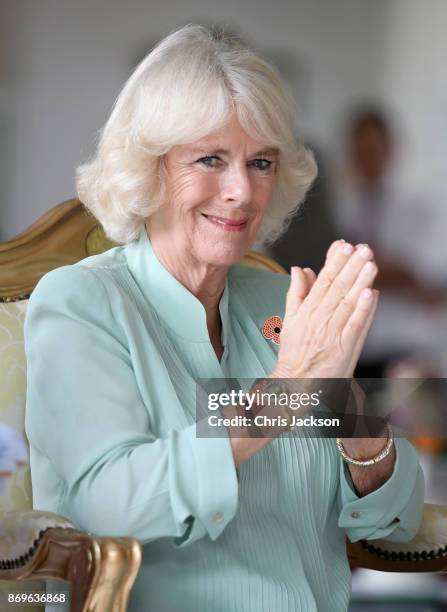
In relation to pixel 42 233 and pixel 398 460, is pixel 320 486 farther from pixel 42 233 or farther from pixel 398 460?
pixel 42 233

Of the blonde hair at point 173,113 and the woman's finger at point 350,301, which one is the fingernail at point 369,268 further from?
the blonde hair at point 173,113

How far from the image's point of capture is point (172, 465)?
97 centimetres

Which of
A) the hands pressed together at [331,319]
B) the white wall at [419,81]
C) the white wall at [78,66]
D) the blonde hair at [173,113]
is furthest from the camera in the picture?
the white wall at [419,81]

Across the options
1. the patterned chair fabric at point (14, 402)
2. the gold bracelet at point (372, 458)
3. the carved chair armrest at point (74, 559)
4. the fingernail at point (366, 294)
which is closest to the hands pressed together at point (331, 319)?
the fingernail at point (366, 294)

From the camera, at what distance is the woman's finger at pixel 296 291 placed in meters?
1.08

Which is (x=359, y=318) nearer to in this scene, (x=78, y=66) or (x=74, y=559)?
(x=74, y=559)

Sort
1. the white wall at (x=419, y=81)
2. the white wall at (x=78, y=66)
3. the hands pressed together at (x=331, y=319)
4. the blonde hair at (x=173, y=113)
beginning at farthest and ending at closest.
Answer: the white wall at (x=419, y=81), the white wall at (x=78, y=66), the blonde hair at (x=173, y=113), the hands pressed together at (x=331, y=319)

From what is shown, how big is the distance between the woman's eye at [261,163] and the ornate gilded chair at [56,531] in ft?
1.03

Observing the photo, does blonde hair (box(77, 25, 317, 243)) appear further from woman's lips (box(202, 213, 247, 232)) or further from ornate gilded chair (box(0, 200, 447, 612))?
ornate gilded chair (box(0, 200, 447, 612))

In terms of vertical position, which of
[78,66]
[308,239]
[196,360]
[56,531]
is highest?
[78,66]

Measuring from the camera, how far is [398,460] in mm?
1187

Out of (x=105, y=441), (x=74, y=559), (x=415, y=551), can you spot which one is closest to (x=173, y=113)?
(x=105, y=441)

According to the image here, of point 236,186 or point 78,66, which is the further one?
point 78,66

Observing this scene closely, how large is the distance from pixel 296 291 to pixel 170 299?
192 millimetres
